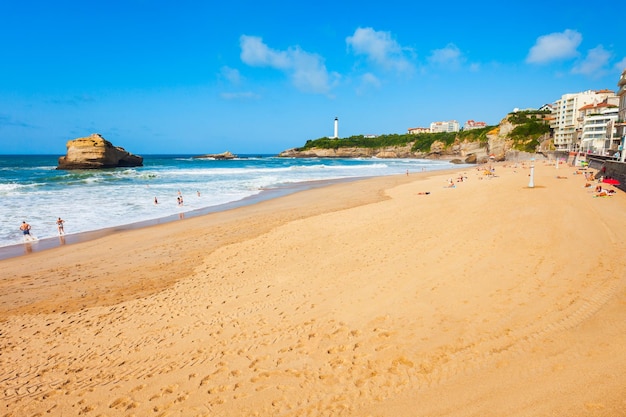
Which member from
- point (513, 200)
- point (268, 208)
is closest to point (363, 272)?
point (513, 200)

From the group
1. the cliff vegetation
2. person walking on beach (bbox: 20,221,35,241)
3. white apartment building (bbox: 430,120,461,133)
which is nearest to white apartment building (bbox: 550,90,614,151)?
the cliff vegetation

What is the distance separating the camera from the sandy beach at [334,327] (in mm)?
3662

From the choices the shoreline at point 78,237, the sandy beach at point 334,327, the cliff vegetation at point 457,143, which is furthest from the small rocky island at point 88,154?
the cliff vegetation at point 457,143

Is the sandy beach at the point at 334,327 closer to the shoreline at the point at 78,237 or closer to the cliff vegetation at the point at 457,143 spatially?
the shoreline at the point at 78,237

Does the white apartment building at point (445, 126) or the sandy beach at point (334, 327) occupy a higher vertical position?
the white apartment building at point (445, 126)

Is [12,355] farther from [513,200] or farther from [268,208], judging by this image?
[513,200]

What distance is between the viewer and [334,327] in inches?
201

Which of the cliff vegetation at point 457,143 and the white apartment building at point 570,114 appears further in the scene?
the cliff vegetation at point 457,143

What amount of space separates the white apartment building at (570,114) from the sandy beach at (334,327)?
77230mm

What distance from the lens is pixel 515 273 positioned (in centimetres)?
650

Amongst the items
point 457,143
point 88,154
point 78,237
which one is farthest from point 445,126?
point 78,237

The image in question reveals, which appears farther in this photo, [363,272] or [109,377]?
[363,272]

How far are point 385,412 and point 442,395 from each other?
0.67 m

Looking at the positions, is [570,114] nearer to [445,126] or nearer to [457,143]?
[457,143]
